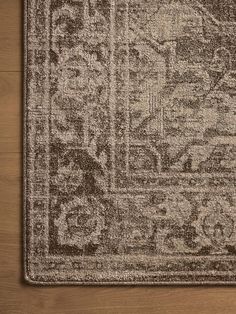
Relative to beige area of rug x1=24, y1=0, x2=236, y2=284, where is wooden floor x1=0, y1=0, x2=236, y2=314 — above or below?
below

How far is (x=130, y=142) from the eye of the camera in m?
0.93

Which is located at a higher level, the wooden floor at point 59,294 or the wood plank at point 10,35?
the wood plank at point 10,35

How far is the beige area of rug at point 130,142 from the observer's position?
916 mm

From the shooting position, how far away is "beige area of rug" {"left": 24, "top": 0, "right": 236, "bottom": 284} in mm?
916

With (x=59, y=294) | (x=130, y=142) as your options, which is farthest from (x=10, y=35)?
(x=59, y=294)

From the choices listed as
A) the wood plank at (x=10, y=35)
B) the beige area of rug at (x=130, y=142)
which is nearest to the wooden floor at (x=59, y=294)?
the beige area of rug at (x=130, y=142)

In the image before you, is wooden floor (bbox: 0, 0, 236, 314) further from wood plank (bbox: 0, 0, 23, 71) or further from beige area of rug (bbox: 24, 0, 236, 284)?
wood plank (bbox: 0, 0, 23, 71)

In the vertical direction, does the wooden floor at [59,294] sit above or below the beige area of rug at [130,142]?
below

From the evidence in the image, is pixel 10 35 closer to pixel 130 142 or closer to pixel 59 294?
pixel 130 142

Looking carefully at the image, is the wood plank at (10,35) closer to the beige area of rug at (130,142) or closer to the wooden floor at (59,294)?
the beige area of rug at (130,142)

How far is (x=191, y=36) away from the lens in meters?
0.94

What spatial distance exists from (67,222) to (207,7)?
539 millimetres

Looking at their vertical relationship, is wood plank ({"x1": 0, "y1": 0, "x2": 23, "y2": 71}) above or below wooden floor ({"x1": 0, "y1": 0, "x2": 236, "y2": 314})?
above

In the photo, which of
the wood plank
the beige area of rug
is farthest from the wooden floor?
the wood plank
